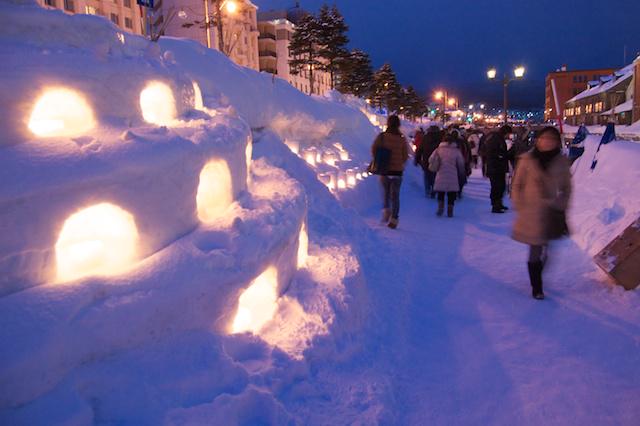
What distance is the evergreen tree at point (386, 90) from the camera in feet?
184

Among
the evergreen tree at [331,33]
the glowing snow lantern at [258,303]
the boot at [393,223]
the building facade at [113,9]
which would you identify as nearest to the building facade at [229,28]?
the building facade at [113,9]

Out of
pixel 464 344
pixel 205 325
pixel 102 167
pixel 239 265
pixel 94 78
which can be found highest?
pixel 94 78

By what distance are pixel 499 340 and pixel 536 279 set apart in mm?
1252

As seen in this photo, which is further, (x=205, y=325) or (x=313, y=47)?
(x=313, y=47)

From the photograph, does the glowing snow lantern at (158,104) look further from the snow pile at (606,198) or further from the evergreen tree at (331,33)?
the evergreen tree at (331,33)

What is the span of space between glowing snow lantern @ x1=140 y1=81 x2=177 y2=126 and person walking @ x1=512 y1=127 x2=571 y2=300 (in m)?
3.97

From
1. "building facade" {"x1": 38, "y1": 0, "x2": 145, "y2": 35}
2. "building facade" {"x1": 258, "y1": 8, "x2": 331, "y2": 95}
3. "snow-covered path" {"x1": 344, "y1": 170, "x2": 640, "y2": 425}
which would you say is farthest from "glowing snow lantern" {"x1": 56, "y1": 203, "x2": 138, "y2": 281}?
"building facade" {"x1": 258, "y1": 8, "x2": 331, "y2": 95}

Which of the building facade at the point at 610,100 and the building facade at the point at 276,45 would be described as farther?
the building facade at the point at 276,45

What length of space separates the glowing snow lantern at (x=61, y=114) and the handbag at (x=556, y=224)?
4.63 metres

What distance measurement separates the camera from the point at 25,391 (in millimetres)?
2230

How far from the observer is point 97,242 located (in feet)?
9.84

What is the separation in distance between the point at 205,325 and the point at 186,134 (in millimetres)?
1747

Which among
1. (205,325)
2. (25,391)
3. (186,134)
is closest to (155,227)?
(205,325)

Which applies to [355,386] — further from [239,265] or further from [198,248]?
[198,248]
